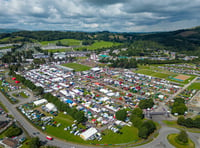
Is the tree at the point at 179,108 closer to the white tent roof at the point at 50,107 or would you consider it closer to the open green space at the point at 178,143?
the open green space at the point at 178,143

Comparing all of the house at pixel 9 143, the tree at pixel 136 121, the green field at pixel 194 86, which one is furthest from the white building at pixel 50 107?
the green field at pixel 194 86

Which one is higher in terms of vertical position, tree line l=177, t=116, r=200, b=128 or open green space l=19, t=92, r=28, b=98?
tree line l=177, t=116, r=200, b=128

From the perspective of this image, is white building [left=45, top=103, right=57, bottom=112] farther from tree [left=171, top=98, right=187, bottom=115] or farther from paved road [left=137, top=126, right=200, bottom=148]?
tree [left=171, top=98, right=187, bottom=115]

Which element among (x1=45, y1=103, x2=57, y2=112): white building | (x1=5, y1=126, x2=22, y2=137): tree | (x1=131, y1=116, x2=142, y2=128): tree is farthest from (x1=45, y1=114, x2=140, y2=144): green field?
(x1=45, y1=103, x2=57, y2=112): white building

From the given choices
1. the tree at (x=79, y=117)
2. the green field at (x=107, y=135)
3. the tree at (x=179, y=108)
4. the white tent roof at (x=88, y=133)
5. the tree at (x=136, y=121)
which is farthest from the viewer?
the tree at (x=179, y=108)

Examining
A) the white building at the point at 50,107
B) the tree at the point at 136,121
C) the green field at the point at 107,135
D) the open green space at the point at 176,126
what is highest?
the tree at the point at 136,121

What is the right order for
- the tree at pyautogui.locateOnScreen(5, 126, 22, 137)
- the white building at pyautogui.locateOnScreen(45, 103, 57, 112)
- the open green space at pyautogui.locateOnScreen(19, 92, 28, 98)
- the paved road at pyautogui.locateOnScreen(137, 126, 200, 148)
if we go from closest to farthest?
the paved road at pyautogui.locateOnScreen(137, 126, 200, 148), the tree at pyautogui.locateOnScreen(5, 126, 22, 137), the white building at pyautogui.locateOnScreen(45, 103, 57, 112), the open green space at pyautogui.locateOnScreen(19, 92, 28, 98)

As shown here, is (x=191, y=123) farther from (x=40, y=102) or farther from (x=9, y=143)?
(x=40, y=102)

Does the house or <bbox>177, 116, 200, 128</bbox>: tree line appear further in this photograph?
<bbox>177, 116, 200, 128</bbox>: tree line

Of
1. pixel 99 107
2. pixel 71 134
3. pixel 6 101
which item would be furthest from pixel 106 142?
pixel 6 101
